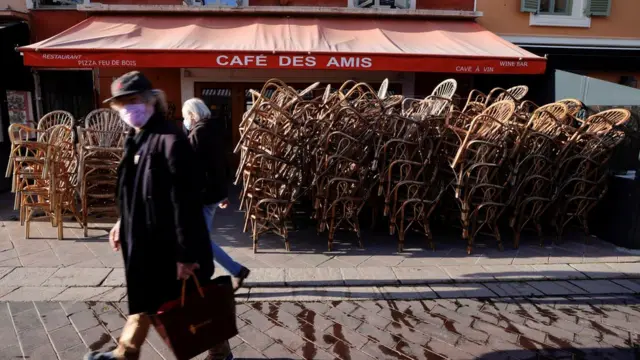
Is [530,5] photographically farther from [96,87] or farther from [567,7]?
[96,87]

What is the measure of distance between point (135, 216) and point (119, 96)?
0.62 m

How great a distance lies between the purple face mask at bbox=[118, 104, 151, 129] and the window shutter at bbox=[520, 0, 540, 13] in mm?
8876

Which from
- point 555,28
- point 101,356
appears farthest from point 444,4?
point 101,356

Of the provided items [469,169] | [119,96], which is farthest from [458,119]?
[119,96]

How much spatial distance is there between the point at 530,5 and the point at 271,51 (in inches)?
234

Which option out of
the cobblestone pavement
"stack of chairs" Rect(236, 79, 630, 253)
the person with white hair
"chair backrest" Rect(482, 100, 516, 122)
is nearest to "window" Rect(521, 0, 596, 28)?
"stack of chairs" Rect(236, 79, 630, 253)

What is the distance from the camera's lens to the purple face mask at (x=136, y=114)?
2176 mm

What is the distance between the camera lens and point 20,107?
7922 mm

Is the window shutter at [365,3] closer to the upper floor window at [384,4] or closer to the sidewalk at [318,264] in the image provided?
the upper floor window at [384,4]

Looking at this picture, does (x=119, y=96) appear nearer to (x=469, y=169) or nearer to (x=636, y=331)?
(x=469, y=169)

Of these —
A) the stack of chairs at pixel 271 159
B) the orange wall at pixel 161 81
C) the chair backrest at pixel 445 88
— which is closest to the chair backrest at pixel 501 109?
the chair backrest at pixel 445 88

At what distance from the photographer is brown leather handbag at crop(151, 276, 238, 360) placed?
2145mm

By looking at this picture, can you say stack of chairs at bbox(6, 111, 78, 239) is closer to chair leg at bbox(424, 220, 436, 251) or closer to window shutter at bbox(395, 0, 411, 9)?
chair leg at bbox(424, 220, 436, 251)

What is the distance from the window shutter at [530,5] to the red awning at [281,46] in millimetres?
1188
